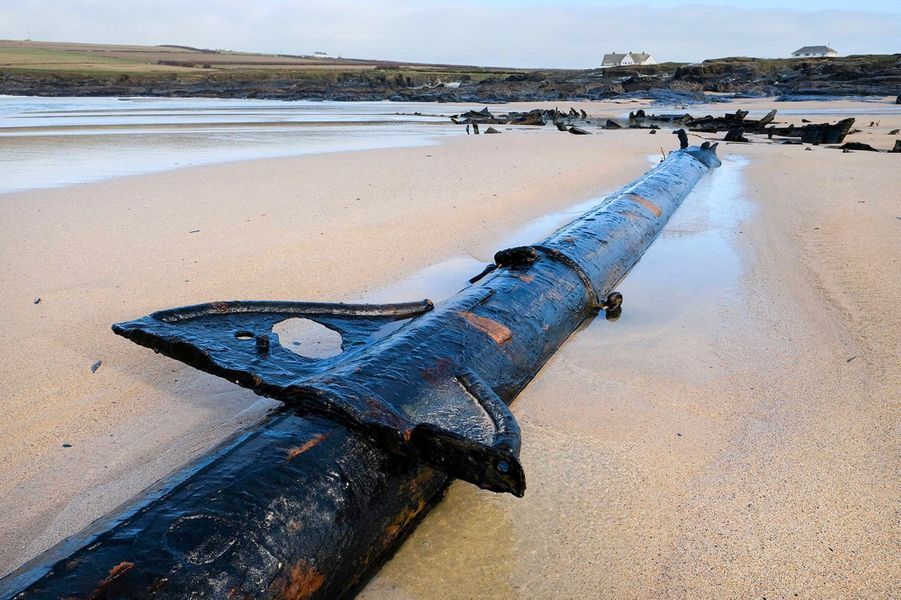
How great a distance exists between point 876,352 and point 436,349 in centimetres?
224

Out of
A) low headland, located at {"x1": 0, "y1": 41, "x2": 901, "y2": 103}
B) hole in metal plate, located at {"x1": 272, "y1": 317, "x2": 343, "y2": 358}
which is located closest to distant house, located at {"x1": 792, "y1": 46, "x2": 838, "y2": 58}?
low headland, located at {"x1": 0, "y1": 41, "x2": 901, "y2": 103}

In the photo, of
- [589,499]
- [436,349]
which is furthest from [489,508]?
[436,349]

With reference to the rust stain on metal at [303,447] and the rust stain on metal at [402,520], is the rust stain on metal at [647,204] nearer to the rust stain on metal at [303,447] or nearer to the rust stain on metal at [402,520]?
the rust stain on metal at [402,520]

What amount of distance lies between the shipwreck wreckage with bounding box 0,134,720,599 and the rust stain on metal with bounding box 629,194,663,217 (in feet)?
9.29

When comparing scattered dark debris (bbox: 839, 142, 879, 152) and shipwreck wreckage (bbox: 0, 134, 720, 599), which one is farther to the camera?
scattered dark debris (bbox: 839, 142, 879, 152)

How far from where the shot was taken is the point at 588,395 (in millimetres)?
2613

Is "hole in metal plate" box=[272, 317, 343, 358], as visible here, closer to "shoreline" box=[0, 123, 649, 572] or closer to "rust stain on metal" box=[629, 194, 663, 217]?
"shoreline" box=[0, 123, 649, 572]

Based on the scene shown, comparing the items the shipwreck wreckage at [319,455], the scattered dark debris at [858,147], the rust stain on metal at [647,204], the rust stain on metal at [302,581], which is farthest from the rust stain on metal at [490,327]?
the scattered dark debris at [858,147]

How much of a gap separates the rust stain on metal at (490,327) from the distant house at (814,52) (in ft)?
320

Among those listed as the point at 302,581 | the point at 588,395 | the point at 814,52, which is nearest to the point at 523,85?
the point at 588,395

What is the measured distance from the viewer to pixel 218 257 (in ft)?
14.2

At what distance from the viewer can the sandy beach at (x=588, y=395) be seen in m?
1.71

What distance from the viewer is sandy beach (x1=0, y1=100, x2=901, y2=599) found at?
5.62 feet

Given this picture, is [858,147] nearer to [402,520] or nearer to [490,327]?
[490,327]
